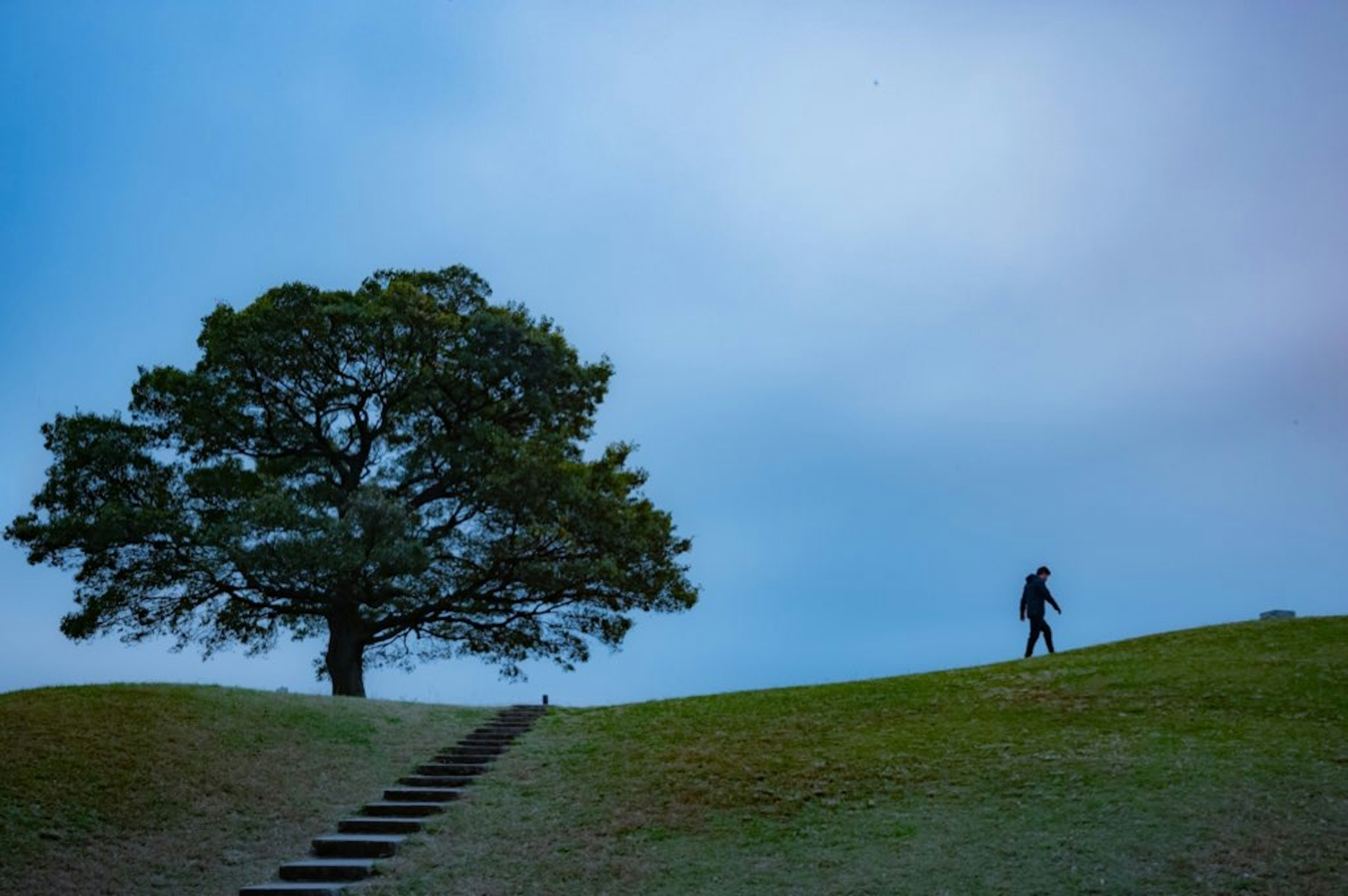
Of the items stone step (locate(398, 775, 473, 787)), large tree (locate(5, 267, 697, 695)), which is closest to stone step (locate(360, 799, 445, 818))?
stone step (locate(398, 775, 473, 787))

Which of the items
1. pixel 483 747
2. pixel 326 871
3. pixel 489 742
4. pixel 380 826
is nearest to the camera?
pixel 326 871

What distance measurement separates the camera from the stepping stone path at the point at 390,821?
14875 millimetres

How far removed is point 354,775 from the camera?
19.7m

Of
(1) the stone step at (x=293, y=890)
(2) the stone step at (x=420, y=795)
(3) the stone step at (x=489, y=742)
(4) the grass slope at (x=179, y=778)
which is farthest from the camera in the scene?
(3) the stone step at (x=489, y=742)

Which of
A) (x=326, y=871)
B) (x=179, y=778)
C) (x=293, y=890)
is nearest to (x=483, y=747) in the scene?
(x=179, y=778)

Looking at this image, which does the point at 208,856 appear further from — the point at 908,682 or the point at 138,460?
the point at 138,460

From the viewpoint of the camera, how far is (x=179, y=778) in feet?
60.2

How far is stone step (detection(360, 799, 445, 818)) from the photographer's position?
57.7 ft

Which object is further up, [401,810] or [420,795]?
[420,795]

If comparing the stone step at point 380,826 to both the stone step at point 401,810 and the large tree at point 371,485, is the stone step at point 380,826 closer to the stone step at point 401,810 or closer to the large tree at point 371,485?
the stone step at point 401,810

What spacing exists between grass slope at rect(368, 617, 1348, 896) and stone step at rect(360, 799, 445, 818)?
0.44 meters

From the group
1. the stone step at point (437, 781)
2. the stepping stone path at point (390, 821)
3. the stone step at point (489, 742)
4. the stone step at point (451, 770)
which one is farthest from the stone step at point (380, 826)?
the stone step at point (489, 742)

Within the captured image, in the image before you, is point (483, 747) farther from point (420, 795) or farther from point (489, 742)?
point (420, 795)

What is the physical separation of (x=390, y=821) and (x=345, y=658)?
14352mm
